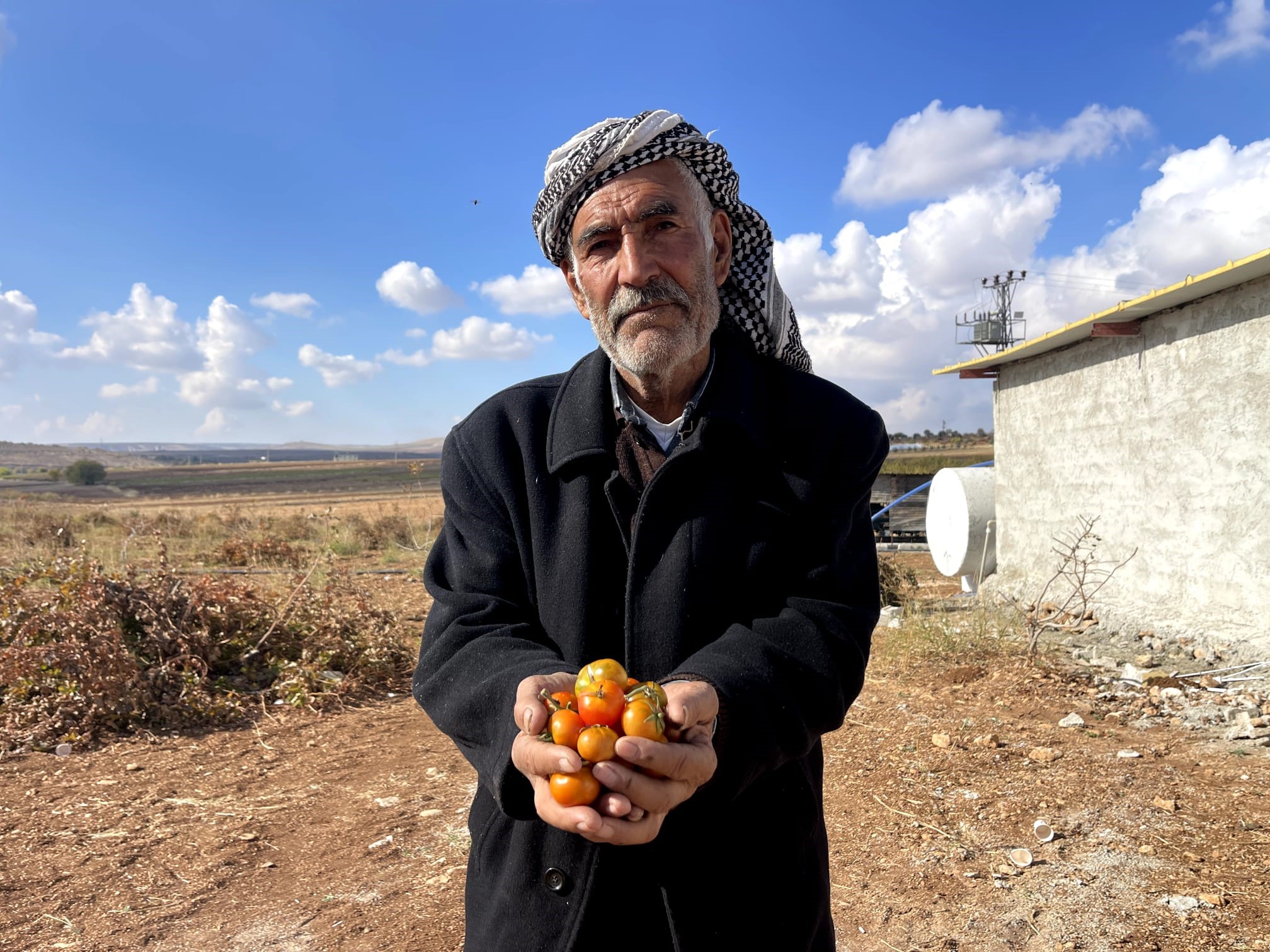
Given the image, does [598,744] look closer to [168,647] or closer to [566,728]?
[566,728]

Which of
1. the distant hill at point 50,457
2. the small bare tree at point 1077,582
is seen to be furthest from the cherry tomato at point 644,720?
the distant hill at point 50,457

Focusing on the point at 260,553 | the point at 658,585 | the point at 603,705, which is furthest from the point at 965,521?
the point at 260,553

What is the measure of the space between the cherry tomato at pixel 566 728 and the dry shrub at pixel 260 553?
1140cm

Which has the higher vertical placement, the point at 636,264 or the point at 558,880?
the point at 636,264

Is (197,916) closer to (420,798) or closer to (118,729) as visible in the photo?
(420,798)

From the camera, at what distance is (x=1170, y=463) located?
21.8ft

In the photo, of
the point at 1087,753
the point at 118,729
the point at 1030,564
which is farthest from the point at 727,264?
the point at 1030,564

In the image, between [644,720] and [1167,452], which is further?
[1167,452]

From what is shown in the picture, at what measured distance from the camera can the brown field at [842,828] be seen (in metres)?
3.17

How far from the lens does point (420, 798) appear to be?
447 centimetres

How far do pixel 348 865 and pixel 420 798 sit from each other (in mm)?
741

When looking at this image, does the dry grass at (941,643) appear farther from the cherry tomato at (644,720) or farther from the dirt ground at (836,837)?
the cherry tomato at (644,720)

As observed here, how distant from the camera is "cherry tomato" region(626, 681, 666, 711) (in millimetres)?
1317

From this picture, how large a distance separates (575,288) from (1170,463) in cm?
656
